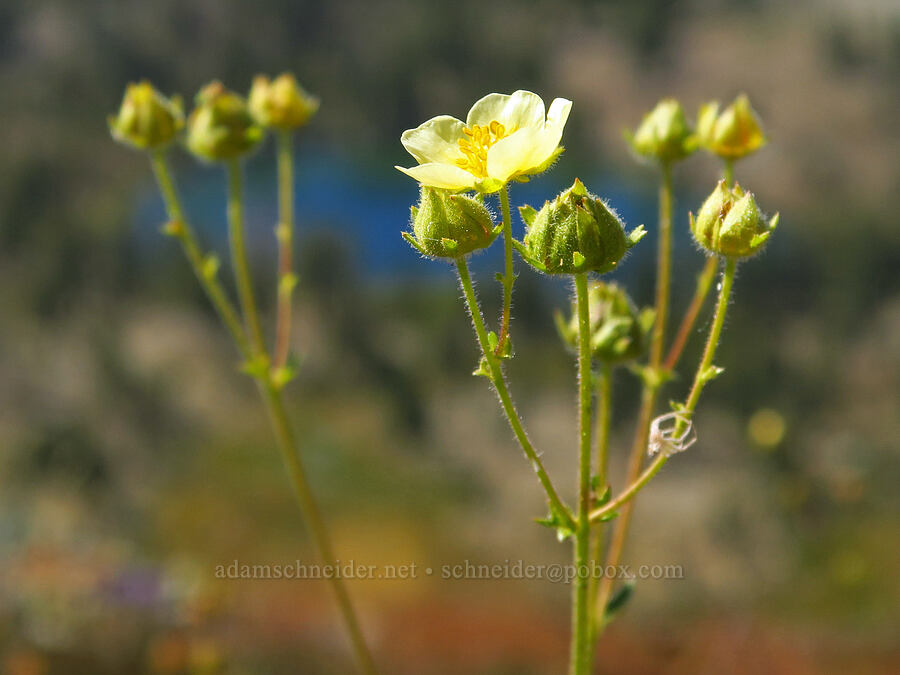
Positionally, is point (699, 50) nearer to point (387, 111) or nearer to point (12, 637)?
point (387, 111)

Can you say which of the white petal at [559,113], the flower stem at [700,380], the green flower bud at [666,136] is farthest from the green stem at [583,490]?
the green flower bud at [666,136]

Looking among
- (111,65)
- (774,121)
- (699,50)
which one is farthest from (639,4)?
(111,65)

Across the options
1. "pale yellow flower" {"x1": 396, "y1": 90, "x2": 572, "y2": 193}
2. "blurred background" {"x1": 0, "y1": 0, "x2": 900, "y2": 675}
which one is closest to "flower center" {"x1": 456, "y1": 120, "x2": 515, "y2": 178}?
"pale yellow flower" {"x1": 396, "y1": 90, "x2": 572, "y2": 193}

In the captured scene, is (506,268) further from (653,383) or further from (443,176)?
(653,383)

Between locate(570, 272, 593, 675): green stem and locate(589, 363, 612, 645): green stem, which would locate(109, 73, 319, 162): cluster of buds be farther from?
locate(570, 272, 593, 675): green stem

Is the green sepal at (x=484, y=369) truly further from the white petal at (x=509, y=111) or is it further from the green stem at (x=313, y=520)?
the green stem at (x=313, y=520)

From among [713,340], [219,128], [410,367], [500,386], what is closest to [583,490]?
[500,386]
